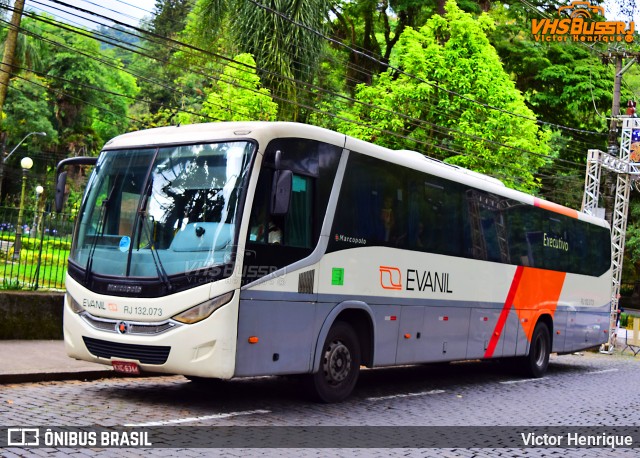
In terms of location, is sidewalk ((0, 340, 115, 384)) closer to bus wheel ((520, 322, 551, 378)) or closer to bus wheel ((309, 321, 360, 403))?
bus wheel ((309, 321, 360, 403))

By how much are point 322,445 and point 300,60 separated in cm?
2076

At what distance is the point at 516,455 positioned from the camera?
8.48 meters

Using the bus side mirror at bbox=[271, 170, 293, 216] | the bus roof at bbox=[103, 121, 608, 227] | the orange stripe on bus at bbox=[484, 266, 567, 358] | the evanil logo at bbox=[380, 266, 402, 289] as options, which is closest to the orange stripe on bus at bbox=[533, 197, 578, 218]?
the orange stripe on bus at bbox=[484, 266, 567, 358]

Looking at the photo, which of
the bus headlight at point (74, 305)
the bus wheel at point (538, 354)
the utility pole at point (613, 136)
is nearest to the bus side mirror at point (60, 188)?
the bus headlight at point (74, 305)

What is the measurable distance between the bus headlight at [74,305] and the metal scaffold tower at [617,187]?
19.2 meters

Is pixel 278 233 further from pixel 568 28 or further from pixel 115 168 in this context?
pixel 568 28

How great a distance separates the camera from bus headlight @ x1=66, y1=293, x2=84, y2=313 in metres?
10.1

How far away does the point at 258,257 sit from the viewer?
31.7ft

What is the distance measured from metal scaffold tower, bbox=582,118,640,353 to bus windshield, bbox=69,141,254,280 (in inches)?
731

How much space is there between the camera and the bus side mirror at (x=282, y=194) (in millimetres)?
9523

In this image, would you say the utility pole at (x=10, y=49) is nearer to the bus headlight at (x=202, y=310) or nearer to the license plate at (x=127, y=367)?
the license plate at (x=127, y=367)

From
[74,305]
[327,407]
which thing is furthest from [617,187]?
[74,305]

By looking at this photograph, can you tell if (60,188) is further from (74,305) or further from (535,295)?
(535,295)

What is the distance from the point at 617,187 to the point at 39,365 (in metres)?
20.7
